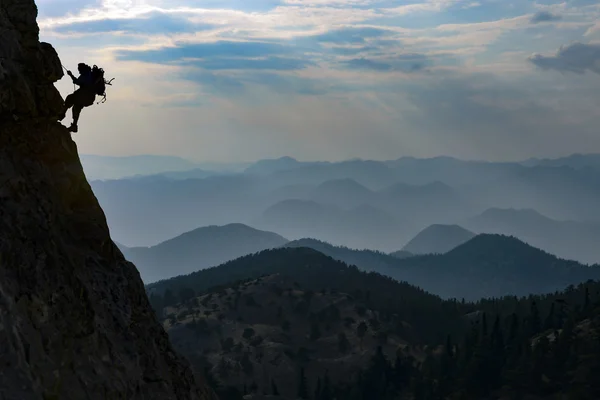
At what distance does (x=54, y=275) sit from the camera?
18750 millimetres

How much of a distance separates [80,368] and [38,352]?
5.63 ft

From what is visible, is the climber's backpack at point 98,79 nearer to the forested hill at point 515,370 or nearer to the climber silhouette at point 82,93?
the climber silhouette at point 82,93

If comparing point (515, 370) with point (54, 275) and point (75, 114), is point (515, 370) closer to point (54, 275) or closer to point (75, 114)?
point (75, 114)

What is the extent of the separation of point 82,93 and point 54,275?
Result: 29.2ft

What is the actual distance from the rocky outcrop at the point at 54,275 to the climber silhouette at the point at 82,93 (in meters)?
1.37

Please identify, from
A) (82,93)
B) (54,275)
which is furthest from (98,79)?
(54,275)

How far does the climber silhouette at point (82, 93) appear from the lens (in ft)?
80.5

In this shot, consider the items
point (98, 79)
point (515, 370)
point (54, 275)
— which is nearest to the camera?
point (54, 275)

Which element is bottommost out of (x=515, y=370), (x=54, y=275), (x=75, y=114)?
(x=515, y=370)

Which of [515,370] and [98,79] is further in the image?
[515,370]

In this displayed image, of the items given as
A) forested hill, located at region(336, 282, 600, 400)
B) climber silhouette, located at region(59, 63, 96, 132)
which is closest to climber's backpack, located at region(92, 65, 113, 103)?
climber silhouette, located at region(59, 63, 96, 132)

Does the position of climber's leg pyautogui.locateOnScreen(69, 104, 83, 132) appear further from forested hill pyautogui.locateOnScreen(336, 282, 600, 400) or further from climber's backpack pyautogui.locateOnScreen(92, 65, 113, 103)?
forested hill pyautogui.locateOnScreen(336, 282, 600, 400)

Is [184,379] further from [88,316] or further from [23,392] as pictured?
[23,392]

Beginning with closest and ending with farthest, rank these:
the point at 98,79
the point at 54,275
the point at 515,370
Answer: the point at 54,275 < the point at 98,79 < the point at 515,370
